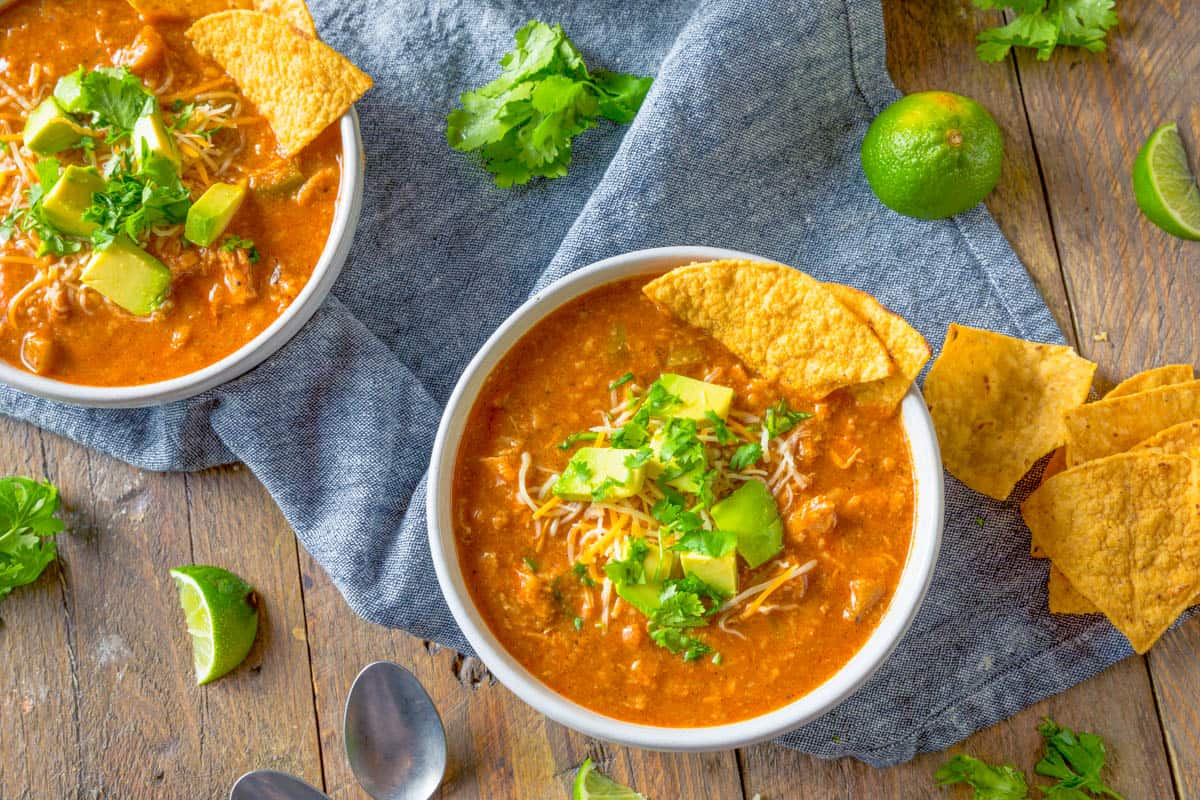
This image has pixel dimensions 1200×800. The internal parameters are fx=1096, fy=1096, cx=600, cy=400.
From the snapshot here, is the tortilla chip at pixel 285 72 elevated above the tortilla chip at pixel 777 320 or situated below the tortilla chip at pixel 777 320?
above

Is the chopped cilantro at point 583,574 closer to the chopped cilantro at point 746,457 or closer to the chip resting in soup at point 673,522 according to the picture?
the chip resting in soup at point 673,522

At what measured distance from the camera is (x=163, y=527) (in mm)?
3098

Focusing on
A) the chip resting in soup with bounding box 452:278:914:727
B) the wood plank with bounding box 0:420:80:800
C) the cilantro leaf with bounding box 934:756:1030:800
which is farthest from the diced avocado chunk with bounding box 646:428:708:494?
the wood plank with bounding box 0:420:80:800

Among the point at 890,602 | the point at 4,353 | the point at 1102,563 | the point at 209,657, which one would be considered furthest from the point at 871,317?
the point at 4,353

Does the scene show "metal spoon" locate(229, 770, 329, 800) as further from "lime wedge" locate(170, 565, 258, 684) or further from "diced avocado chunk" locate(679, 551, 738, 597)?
"diced avocado chunk" locate(679, 551, 738, 597)

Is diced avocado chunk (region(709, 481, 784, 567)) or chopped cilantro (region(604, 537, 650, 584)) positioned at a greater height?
diced avocado chunk (region(709, 481, 784, 567))

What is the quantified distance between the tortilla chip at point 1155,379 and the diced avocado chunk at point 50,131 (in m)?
2.73

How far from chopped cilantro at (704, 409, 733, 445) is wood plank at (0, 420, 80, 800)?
74.2 inches

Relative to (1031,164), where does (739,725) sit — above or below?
below

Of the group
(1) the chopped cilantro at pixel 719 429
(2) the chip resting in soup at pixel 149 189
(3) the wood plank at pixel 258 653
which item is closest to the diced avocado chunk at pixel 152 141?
(2) the chip resting in soup at pixel 149 189

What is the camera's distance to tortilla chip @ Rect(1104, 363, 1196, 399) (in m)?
2.86

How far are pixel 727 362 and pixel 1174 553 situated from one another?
4.07ft

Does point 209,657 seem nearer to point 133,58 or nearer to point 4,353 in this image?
point 4,353

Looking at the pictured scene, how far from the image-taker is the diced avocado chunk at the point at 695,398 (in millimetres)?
2457
